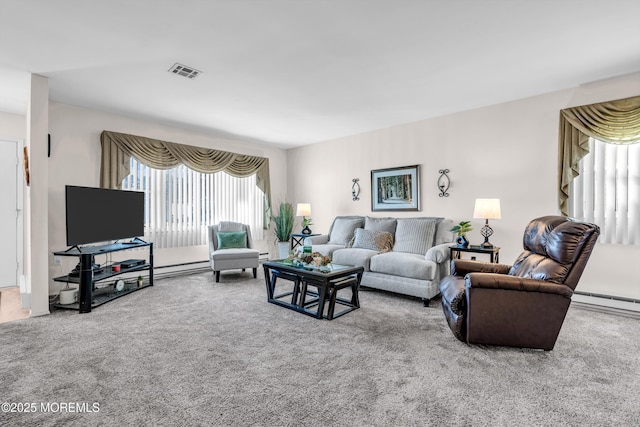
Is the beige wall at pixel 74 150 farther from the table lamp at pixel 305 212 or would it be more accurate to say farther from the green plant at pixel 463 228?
the green plant at pixel 463 228

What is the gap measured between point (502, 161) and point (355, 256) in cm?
234

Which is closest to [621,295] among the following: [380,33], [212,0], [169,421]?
[380,33]

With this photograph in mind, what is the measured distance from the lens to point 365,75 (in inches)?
132

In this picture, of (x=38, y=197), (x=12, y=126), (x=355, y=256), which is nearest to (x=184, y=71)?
(x=38, y=197)

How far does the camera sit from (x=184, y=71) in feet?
10.5

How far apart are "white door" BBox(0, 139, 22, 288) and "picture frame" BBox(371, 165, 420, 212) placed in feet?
17.9

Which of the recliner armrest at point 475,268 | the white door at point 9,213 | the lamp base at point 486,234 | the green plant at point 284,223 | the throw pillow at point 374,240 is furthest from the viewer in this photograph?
the green plant at point 284,223

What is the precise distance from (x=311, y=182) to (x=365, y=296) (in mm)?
3199

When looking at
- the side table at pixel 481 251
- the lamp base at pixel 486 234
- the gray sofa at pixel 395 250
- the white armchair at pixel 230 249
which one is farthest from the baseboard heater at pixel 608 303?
the white armchair at pixel 230 249

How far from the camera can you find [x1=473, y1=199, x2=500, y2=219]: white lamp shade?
12.4ft

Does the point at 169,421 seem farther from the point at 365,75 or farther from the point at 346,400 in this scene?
the point at 365,75

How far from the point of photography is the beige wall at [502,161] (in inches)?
137

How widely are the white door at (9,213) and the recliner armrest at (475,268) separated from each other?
5.95 metres

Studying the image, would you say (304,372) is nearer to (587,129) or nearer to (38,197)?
(38,197)
